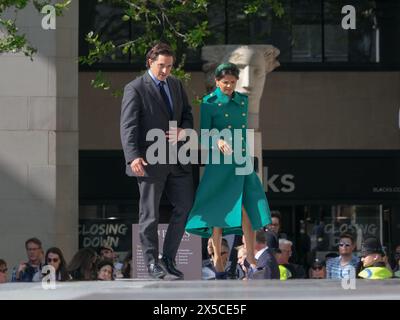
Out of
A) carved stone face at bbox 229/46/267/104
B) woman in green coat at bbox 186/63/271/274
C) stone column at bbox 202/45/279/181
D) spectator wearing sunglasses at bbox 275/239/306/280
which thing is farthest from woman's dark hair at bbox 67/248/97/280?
carved stone face at bbox 229/46/267/104

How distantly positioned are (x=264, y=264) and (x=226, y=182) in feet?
3.84

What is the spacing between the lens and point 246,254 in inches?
404

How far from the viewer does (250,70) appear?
15609 mm

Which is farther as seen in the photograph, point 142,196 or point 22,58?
point 22,58

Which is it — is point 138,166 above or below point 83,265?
above

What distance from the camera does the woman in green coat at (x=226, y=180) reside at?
988 centimetres

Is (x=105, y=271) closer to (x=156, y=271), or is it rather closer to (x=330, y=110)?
(x=156, y=271)

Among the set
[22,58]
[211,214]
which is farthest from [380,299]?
[22,58]

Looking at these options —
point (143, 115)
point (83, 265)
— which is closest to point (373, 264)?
point (83, 265)

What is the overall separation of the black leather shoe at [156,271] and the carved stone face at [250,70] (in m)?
6.20

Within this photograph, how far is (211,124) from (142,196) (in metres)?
0.91

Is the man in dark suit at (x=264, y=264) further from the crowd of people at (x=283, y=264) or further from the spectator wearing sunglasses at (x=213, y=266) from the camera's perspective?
the spectator wearing sunglasses at (x=213, y=266)

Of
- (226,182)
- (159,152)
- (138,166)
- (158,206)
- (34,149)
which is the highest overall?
(34,149)
